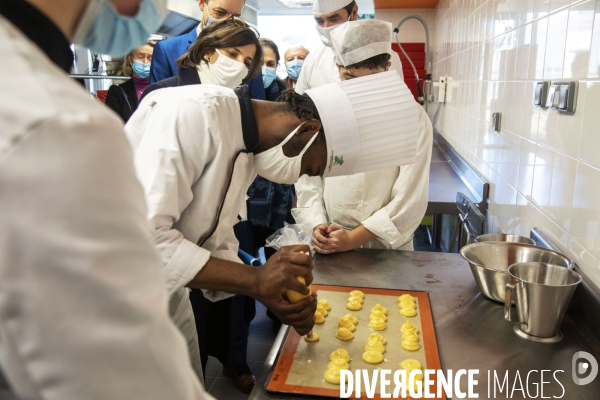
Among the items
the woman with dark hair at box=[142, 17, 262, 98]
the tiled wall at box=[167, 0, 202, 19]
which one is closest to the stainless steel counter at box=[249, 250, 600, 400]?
the woman with dark hair at box=[142, 17, 262, 98]

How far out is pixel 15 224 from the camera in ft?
1.23

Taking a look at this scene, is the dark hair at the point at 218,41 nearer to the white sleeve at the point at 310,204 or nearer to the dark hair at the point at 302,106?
the white sleeve at the point at 310,204

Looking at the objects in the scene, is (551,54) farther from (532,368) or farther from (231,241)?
(231,241)

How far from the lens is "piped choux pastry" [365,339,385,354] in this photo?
1.15m

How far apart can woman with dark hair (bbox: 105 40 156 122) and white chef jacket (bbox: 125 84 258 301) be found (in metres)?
1.54

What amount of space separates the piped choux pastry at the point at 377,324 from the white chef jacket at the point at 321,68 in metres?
1.20

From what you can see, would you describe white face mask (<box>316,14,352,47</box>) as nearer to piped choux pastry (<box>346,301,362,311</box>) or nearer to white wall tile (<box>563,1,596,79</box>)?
white wall tile (<box>563,1,596,79</box>)

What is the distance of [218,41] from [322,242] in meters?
1.05

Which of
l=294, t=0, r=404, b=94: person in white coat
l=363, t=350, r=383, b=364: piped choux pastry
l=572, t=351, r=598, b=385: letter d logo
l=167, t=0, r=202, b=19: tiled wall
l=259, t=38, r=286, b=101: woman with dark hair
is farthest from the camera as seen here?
l=167, t=0, r=202, b=19: tiled wall

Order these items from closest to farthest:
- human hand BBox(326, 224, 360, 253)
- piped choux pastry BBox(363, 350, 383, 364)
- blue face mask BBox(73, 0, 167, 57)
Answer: blue face mask BBox(73, 0, 167, 57)
piped choux pastry BBox(363, 350, 383, 364)
human hand BBox(326, 224, 360, 253)

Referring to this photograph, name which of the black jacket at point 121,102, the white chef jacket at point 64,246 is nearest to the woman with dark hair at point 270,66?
the black jacket at point 121,102

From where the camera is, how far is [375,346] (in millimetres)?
1152

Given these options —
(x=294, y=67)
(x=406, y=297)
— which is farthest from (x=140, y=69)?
(x=406, y=297)

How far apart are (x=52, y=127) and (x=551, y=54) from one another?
1.54 metres
